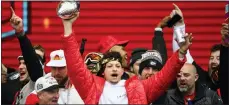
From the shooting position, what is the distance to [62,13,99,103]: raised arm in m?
8.16

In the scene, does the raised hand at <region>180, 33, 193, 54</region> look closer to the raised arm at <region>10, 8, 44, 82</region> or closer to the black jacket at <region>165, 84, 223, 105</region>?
the black jacket at <region>165, 84, 223, 105</region>

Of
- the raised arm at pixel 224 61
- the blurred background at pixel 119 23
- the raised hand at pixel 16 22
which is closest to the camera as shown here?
the raised arm at pixel 224 61

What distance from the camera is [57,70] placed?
925 centimetres

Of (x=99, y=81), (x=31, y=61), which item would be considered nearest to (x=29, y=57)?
(x=31, y=61)

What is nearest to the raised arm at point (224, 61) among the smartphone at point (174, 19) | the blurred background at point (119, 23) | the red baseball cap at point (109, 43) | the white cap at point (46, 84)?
the smartphone at point (174, 19)

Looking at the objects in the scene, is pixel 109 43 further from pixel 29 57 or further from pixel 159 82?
pixel 159 82

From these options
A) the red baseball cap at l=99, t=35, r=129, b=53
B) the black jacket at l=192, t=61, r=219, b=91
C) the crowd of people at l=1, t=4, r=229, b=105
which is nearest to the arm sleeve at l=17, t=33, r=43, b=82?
the crowd of people at l=1, t=4, r=229, b=105

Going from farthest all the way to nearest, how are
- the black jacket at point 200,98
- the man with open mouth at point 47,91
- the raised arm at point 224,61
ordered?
the black jacket at point 200,98
the raised arm at point 224,61
the man with open mouth at point 47,91

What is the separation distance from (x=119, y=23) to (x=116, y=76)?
543 cm

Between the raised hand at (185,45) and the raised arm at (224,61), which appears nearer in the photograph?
the raised hand at (185,45)

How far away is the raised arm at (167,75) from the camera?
823cm

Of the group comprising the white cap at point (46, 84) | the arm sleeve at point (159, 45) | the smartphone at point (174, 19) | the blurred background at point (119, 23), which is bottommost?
the blurred background at point (119, 23)

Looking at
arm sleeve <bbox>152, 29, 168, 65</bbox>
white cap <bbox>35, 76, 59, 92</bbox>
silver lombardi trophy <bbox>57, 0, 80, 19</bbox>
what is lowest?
arm sleeve <bbox>152, 29, 168, 65</bbox>

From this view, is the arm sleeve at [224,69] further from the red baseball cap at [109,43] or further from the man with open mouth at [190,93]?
the red baseball cap at [109,43]
